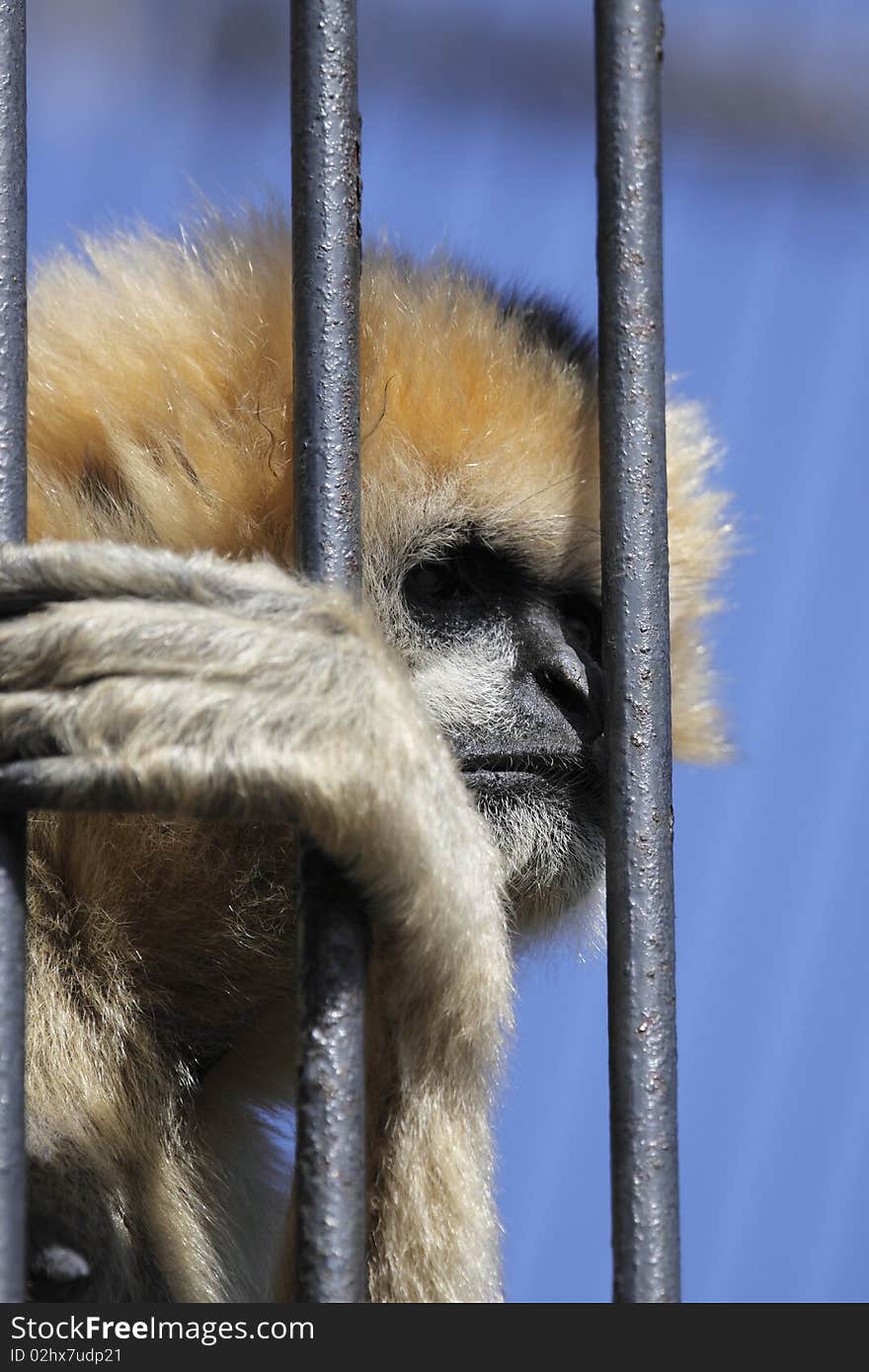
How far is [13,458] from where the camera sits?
1282 millimetres

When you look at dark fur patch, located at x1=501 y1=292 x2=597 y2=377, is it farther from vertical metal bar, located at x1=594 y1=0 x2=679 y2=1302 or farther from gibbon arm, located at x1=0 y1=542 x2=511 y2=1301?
gibbon arm, located at x1=0 y1=542 x2=511 y2=1301

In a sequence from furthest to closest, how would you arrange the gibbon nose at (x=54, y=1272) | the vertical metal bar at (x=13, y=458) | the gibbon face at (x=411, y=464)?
the gibbon face at (x=411, y=464) → the gibbon nose at (x=54, y=1272) → the vertical metal bar at (x=13, y=458)

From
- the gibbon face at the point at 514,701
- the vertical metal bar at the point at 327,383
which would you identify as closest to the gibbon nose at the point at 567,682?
the gibbon face at the point at 514,701

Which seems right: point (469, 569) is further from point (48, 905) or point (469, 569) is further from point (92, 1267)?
point (92, 1267)

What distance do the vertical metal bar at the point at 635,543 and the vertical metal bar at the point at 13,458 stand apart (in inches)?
21.5

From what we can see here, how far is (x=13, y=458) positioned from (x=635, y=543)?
0.60m

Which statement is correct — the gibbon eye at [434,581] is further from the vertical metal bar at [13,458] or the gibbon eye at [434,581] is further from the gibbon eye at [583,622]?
the vertical metal bar at [13,458]

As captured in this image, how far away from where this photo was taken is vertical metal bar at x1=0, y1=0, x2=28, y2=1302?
1184 mm

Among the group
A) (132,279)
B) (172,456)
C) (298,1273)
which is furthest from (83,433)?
(298,1273)

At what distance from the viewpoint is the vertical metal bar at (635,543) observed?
1.38 m

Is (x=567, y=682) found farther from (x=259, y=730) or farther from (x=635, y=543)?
(x=259, y=730)

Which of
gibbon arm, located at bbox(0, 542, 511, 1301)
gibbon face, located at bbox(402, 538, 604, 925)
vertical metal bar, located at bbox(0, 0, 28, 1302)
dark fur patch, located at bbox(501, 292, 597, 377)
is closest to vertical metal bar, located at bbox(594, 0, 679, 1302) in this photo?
gibbon arm, located at bbox(0, 542, 511, 1301)

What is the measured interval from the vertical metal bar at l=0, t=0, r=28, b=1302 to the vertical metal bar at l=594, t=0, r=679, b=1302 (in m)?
0.55

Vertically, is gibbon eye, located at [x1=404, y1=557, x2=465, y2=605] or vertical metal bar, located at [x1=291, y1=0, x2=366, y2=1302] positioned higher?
gibbon eye, located at [x1=404, y1=557, x2=465, y2=605]
